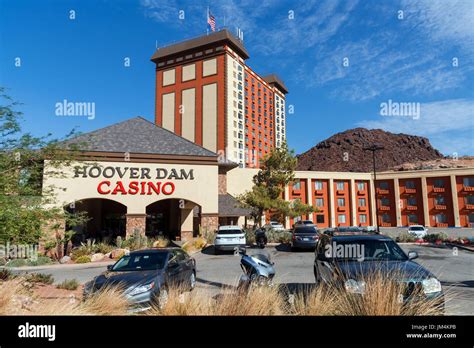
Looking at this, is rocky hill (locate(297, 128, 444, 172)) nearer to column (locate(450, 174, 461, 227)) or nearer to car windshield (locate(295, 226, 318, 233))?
column (locate(450, 174, 461, 227))

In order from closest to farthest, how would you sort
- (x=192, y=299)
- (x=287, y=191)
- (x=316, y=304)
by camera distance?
1. (x=316, y=304)
2. (x=192, y=299)
3. (x=287, y=191)

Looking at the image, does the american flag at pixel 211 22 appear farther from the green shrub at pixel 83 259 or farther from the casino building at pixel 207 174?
the green shrub at pixel 83 259

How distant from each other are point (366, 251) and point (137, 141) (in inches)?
864

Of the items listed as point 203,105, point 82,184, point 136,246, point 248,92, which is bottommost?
point 136,246

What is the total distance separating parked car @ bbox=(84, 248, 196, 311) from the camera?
6.82 metres

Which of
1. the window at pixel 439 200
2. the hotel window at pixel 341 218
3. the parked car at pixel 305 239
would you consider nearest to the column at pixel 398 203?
the window at pixel 439 200

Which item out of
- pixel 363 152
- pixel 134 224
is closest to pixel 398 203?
pixel 134 224

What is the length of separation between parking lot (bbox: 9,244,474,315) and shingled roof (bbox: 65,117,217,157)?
361 inches

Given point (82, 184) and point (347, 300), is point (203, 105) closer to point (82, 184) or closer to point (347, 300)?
point (82, 184)

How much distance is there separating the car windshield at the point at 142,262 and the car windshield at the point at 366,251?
14.8ft
